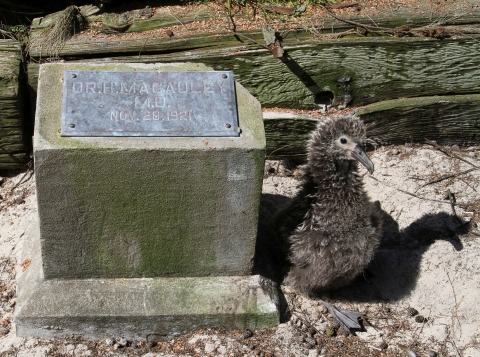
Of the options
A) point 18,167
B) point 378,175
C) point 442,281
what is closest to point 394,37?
Answer: point 378,175

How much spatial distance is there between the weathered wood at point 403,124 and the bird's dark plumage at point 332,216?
1.35 m

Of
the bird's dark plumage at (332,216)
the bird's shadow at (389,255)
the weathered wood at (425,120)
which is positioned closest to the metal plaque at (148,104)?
the bird's dark plumage at (332,216)

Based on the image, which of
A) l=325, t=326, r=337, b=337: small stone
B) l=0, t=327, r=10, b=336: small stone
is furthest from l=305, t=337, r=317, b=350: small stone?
l=0, t=327, r=10, b=336: small stone

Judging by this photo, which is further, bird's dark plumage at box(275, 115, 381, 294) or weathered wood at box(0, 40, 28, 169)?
weathered wood at box(0, 40, 28, 169)

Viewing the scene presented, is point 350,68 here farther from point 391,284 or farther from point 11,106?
point 11,106

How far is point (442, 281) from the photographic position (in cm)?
493

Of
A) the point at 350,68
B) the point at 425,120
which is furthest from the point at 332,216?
the point at 425,120

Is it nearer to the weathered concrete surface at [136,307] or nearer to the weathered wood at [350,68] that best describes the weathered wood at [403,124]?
the weathered wood at [350,68]

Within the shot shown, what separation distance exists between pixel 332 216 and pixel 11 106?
3007 millimetres

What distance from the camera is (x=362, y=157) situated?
437cm

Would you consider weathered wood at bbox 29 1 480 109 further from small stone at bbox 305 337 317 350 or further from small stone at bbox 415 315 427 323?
small stone at bbox 305 337 317 350

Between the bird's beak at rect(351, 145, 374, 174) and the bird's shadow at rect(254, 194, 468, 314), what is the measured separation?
3.13ft

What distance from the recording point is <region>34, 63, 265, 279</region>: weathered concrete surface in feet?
12.5

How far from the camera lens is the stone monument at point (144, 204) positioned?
384 centimetres
